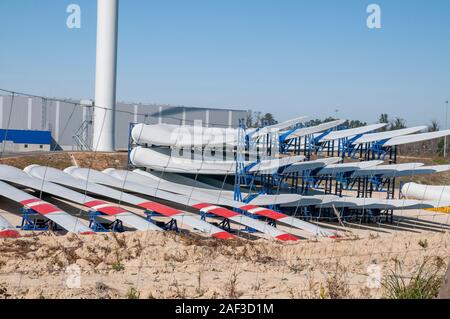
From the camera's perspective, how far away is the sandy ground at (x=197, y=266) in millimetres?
7684

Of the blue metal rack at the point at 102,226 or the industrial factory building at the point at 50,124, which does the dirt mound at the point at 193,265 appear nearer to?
the blue metal rack at the point at 102,226

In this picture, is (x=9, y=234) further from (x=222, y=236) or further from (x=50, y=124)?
(x=50, y=124)

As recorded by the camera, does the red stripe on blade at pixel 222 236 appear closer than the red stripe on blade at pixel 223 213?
Yes

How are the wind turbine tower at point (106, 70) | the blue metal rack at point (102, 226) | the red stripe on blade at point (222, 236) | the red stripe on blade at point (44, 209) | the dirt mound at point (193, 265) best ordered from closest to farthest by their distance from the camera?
the dirt mound at point (193, 265), the red stripe on blade at point (222, 236), the red stripe on blade at point (44, 209), the blue metal rack at point (102, 226), the wind turbine tower at point (106, 70)

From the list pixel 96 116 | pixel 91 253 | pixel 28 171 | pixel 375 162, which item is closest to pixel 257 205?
pixel 375 162

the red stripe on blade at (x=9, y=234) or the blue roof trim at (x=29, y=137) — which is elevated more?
the blue roof trim at (x=29, y=137)

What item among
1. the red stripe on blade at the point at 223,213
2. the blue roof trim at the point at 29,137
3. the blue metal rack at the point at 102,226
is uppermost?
the blue roof trim at the point at 29,137

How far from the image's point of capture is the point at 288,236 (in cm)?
1586

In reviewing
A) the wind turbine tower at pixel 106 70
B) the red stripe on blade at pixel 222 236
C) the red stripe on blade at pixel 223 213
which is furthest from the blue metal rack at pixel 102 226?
the wind turbine tower at pixel 106 70

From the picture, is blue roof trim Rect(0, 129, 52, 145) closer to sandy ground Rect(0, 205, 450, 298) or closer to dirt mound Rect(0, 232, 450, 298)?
sandy ground Rect(0, 205, 450, 298)

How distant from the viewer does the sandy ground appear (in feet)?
25.2

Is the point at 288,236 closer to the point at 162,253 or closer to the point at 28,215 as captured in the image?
the point at 162,253
